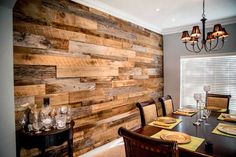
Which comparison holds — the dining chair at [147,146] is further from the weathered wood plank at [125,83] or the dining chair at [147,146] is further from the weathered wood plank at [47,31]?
the weathered wood plank at [125,83]

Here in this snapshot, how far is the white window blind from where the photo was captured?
12.8ft

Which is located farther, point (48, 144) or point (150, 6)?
point (150, 6)

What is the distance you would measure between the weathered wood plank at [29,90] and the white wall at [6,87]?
1.42ft

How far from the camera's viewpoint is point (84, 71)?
108 inches

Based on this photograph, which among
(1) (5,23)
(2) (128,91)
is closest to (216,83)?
(2) (128,91)

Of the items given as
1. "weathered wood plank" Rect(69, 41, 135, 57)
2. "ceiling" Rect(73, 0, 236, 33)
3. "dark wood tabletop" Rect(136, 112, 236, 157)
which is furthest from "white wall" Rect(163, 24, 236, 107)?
"dark wood tabletop" Rect(136, 112, 236, 157)

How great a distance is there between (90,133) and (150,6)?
2539 millimetres

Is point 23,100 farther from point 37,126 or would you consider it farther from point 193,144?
point 193,144

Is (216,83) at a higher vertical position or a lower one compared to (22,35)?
lower

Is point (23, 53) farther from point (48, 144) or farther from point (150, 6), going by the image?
point (150, 6)

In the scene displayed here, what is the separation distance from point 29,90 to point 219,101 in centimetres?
331

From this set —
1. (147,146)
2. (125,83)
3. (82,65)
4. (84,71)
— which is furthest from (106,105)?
(147,146)

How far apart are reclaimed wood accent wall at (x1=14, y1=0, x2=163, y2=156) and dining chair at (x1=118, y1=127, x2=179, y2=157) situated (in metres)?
1.45

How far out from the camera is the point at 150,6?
3.08m
